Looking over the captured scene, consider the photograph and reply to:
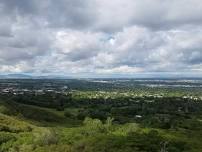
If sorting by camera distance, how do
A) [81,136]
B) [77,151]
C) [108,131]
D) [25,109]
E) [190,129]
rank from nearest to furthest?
1. [77,151]
2. [81,136]
3. [108,131]
4. [190,129]
5. [25,109]

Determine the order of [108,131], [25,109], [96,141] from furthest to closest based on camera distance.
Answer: [25,109] → [108,131] → [96,141]

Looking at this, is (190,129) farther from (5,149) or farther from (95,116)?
(5,149)

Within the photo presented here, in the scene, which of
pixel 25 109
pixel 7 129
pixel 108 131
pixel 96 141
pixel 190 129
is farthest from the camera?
pixel 25 109

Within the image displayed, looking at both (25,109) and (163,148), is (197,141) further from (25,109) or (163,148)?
(25,109)

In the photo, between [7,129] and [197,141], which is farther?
[197,141]

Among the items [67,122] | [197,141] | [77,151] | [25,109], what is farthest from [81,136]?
[25,109]

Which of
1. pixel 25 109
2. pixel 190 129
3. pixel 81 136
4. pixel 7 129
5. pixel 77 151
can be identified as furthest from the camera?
pixel 25 109

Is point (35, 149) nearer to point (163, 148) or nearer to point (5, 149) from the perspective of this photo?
point (5, 149)

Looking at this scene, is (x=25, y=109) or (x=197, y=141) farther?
(x=25, y=109)

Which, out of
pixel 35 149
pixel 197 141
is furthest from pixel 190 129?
pixel 35 149
